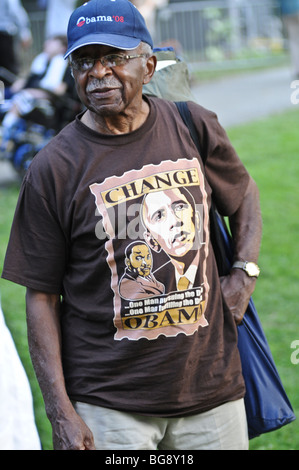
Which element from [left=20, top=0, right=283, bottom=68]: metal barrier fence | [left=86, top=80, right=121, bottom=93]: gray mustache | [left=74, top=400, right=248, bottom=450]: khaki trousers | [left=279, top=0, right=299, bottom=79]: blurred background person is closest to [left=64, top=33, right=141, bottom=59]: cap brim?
[left=86, top=80, right=121, bottom=93]: gray mustache

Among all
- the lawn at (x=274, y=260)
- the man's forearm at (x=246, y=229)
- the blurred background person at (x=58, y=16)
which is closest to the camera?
the man's forearm at (x=246, y=229)

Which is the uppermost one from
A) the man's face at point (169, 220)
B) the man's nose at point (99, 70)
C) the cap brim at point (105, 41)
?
the cap brim at point (105, 41)

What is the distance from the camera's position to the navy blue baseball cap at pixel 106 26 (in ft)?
8.71

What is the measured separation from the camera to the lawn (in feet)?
15.6

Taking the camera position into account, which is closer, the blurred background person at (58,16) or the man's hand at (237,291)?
the man's hand at (237,291)

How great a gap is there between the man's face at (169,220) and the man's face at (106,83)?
33 centimetres

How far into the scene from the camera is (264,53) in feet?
63.9

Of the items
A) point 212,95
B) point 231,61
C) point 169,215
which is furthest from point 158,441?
point 231,61

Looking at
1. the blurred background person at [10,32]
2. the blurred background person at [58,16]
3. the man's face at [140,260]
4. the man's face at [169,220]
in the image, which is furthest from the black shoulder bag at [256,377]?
the blurred background person at [10,32]

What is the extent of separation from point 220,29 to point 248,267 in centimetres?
1748

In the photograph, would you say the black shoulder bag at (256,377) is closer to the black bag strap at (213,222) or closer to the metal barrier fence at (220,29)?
the black bag strap at (213,222)

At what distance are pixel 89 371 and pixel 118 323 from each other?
0.69 feet

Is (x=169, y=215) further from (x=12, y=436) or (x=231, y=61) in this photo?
(x=231, y=61)

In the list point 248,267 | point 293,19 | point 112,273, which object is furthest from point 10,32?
point 112,273
